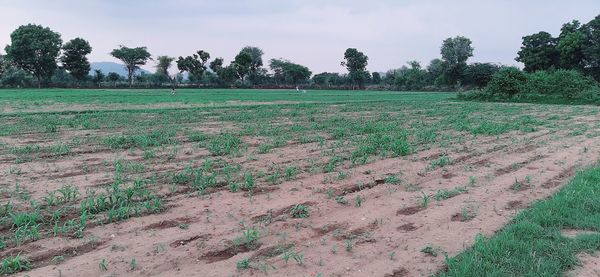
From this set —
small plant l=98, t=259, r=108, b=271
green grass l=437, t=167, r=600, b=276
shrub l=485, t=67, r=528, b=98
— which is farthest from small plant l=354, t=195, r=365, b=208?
shrub l=485, t=67, r=528, b=98

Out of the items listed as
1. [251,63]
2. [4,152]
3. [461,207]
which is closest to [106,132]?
[4,152]

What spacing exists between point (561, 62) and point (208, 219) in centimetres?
6157

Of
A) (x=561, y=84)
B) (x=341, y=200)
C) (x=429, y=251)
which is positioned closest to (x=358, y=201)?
(x=341, y=200)

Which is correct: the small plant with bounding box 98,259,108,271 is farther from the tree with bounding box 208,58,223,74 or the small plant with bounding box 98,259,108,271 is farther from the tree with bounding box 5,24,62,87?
the tree with bounding box 208,58,223,74

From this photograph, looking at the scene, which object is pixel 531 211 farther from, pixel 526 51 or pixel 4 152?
pixel 526 51

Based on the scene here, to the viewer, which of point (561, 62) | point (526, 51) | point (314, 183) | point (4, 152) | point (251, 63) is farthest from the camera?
point (251, 63)

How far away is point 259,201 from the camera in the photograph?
5.78 metres

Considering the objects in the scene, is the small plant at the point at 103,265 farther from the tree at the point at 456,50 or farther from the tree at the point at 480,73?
the tree at the point at 456,50

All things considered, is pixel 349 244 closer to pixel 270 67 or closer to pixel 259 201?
pixel 259 201

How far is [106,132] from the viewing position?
40.9 feet

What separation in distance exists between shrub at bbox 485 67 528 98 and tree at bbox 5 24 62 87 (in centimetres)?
6093

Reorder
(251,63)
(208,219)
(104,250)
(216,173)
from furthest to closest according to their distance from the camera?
1. (251,63)
2. (216,173)
3. (208,219)
4. (104,250)

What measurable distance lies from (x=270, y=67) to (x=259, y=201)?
96904 mm

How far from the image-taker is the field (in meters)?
4.01
